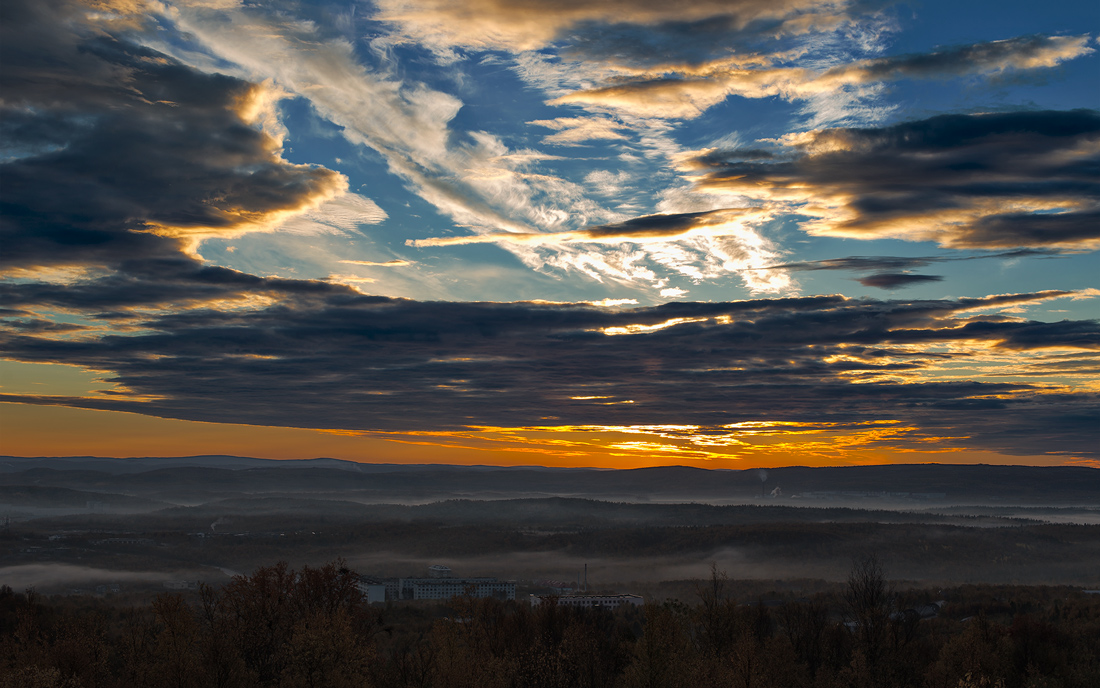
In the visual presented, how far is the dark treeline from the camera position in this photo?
184ft

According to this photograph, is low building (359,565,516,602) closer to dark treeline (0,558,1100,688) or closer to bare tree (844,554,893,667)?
dark treeline (0,558,1100,688)

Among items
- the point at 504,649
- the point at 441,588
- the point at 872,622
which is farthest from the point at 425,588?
the point at 872,622

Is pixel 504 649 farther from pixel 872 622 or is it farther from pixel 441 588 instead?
pixel 441 588

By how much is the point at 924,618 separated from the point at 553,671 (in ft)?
253

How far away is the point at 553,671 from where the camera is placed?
70000mm

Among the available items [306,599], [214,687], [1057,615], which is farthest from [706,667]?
[1057,615]

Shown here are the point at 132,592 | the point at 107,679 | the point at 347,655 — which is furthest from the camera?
the point at 132,592

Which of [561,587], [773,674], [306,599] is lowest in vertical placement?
[561,587]

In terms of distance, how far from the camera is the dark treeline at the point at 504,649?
55938 mm

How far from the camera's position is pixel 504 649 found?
79.1m

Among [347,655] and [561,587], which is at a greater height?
[347,655]

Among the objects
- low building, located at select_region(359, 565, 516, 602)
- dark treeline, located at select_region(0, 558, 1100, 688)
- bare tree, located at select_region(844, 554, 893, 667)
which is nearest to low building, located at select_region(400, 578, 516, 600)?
low building, located at select_region(359, 565, 516, 602)

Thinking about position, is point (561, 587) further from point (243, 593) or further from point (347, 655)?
point (347, 655)

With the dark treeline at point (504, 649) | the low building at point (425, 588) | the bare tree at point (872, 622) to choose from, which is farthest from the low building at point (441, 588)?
the bare tree at point (872, 622)
